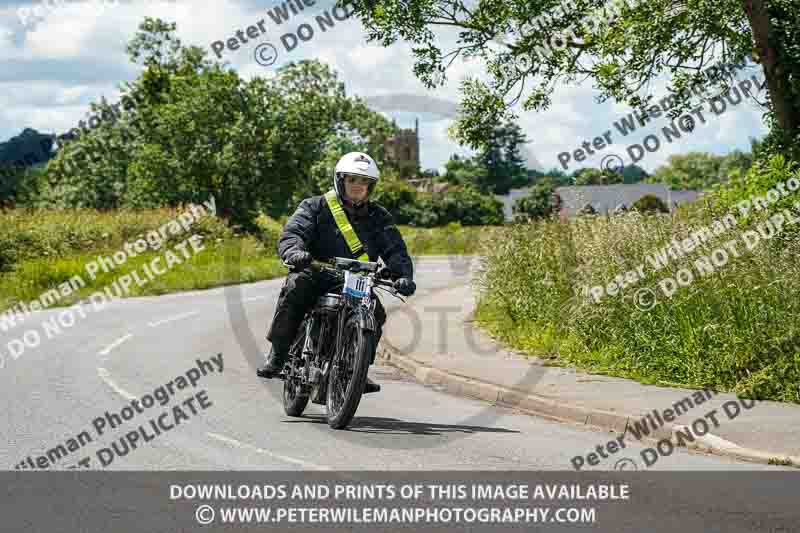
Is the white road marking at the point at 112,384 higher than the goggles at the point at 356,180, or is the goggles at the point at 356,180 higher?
the goggles at the point at 356,180

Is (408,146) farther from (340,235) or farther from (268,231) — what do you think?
(340,235)

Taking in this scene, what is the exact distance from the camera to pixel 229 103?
53.2 m

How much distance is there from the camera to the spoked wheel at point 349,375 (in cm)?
838

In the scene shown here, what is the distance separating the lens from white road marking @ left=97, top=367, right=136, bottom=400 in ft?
36.4

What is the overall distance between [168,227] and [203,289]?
7.33 meters

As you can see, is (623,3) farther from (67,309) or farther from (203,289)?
(203,289)

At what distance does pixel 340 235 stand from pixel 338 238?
3 cm

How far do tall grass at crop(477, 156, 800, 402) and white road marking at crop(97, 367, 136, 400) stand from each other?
5246 millimetres

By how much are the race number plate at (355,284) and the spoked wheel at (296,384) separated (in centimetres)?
87

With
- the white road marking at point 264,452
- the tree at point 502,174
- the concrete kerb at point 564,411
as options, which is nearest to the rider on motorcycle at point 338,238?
the white road marking at point 264,452

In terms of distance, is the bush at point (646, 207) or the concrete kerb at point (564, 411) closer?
the concrete kerb at point (564, 411)

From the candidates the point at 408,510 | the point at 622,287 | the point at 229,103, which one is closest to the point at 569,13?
the point at 622,287

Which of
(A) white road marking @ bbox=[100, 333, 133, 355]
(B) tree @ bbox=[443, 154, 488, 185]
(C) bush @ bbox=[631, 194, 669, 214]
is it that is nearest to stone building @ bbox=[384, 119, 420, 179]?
(B) tree @ bbox=[443, 154, 488, 185]

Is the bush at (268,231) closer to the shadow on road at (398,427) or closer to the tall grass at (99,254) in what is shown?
the tall grass at (99,254)
